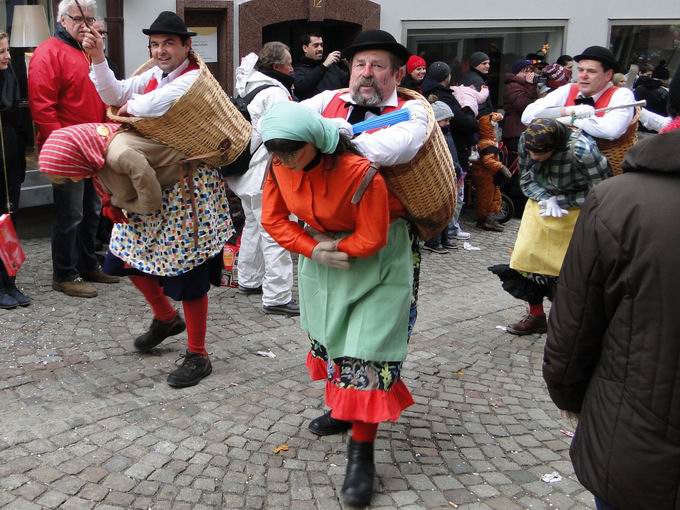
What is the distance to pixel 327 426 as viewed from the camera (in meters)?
4.14

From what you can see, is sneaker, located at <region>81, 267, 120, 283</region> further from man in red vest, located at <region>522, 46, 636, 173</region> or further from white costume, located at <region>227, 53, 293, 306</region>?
man in red vest, located at <region>522, 46, 636, 173</region>

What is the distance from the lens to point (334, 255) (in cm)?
346

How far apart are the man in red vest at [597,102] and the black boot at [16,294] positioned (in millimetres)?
3644

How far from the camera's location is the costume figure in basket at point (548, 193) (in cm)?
506

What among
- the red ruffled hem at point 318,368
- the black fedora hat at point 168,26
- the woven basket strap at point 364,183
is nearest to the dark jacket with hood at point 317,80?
the black fedora hat at point 168,26

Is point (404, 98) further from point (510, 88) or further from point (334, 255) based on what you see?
point (510, 88)

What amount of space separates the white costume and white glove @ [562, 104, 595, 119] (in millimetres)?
1916

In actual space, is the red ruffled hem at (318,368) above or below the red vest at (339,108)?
below

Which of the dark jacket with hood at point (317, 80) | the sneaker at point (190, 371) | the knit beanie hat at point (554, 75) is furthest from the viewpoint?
the knit beanie hat at point (554, 75)

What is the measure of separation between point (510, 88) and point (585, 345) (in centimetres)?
790

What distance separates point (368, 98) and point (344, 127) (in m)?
0.27

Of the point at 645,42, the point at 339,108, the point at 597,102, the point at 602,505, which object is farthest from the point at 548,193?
the point at 645,42

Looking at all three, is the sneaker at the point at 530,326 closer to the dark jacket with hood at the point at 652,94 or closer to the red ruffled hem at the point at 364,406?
the red ruffled hem at the point at 364,406

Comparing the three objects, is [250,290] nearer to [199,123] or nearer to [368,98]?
[199,123]
